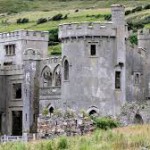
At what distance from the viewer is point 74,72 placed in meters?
56.4

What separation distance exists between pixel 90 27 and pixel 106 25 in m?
1.24

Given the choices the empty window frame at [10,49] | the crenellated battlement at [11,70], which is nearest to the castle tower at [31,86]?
the crenellated battlement at [11,70]

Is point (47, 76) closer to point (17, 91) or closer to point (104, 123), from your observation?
point (17, 91)

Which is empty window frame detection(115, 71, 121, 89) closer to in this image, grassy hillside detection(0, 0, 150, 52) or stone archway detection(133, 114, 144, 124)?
stone archway detection(133, 114, 144, 124)

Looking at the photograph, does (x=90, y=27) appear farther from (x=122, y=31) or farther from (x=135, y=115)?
(x=135, y=115)

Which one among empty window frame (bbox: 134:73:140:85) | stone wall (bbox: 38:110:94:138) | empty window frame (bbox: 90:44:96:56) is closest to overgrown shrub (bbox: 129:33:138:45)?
empty window frame (bbox: 134:73:140:85)

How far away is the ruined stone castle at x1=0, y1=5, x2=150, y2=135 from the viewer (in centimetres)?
5606

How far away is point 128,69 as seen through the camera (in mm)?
62344

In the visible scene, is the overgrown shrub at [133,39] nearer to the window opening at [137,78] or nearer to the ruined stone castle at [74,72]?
the ruined stone castle at [74,72]

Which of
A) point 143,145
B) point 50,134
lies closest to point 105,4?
point 50,134

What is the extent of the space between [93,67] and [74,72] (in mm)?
1529

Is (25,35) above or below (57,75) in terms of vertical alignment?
above

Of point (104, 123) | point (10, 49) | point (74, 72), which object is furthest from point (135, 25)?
point (104, 123)

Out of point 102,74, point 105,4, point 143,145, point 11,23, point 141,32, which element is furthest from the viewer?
point 105,4
